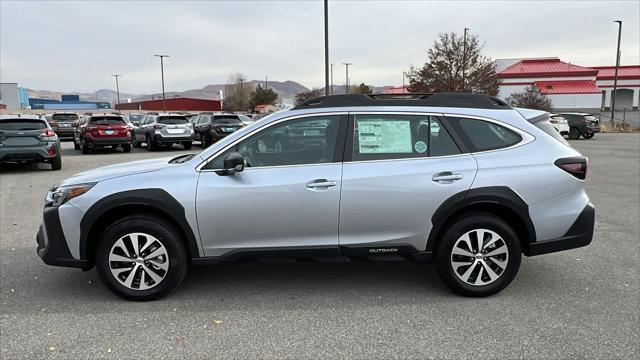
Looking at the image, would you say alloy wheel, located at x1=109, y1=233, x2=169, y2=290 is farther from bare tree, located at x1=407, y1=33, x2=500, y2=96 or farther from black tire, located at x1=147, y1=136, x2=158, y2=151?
bare tree, located at x1=407, y1=33, x2=500, y2=96

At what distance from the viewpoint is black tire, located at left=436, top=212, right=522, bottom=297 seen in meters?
4.06

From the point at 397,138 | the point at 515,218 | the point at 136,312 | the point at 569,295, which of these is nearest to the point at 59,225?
the point at 136,312

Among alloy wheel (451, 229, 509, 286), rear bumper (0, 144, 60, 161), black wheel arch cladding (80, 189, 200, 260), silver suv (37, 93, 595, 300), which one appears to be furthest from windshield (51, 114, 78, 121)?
alloy wheel (451, 229, 509, 286)

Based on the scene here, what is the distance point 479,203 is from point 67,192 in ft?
11.4

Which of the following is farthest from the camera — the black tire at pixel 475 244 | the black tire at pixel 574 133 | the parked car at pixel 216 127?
the black tire at pixel 574 133

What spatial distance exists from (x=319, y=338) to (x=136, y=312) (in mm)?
1558

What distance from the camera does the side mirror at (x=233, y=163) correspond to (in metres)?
3.86

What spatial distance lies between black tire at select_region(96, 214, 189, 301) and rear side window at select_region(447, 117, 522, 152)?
2.59 m

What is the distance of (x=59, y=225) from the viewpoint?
401 centimetres

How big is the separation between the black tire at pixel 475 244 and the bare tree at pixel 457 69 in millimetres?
31851

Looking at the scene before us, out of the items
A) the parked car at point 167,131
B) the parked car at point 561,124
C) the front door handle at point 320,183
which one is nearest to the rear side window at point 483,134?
the front door handle at point 320,183

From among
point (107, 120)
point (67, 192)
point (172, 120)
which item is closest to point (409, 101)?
point (67, 192)

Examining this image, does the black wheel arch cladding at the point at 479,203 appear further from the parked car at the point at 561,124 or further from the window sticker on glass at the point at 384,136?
the parked car at the point at 561,124

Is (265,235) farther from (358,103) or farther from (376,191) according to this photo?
(358,103)
